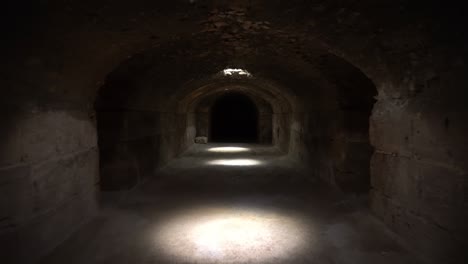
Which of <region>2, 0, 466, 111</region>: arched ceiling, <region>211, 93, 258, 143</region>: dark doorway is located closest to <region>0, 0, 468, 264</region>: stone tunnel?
<region>2, 0, 466, 111</region>: arched ceiling

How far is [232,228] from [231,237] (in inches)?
15.7

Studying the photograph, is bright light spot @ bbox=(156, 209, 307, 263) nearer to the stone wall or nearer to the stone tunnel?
the stone tunnel

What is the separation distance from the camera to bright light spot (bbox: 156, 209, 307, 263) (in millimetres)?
4071

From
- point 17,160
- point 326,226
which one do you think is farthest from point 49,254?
point 326,226

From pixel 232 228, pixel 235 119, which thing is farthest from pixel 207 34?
pixel 235 119

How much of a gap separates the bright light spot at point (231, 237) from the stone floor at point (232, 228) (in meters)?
0.01

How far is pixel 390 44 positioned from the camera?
4082 mm

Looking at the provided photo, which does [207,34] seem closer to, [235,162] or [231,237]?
[231,237]

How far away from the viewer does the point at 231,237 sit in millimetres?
4727

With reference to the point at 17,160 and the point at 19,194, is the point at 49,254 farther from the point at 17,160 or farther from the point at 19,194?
the point at 17,160

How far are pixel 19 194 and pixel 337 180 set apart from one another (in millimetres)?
6231

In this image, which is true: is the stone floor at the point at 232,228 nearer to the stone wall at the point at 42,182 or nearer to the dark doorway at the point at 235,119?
the stone wall at the point at 42,182

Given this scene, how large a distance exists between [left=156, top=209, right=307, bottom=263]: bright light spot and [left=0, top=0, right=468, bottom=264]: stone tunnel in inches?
1.3

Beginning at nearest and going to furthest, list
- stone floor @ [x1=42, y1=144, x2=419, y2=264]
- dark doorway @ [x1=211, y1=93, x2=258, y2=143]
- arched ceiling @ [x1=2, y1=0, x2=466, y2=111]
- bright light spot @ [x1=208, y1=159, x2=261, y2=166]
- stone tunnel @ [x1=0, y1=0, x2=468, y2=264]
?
arched ceiling @ [x1=2, y1=0, x2=466, y2=111], stone tunnel @ [x1=0, y1=0, x2=468, y2=264], stone floor @ [x1=42, y1=144, x2=419, y2=264], bright light spot @ [x1=208, y1=159, x2=261, y2=166], dark doorway @ [x1=211, y1=93, x2=258, y2=143]
